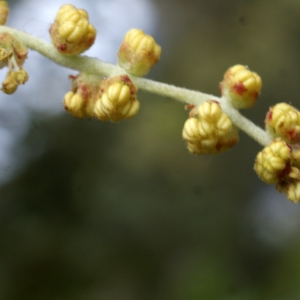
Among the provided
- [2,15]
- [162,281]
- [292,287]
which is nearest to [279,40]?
[292,287]

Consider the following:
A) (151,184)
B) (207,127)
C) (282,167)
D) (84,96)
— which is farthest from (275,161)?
(151,184)

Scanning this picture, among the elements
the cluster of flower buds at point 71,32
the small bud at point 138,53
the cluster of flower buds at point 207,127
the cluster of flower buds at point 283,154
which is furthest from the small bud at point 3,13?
the cluster of flower buds at point 283,154

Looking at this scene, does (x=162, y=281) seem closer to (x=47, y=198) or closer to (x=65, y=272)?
(x=65, y=272)

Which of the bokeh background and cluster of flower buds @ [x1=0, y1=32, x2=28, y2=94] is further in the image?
the bokeh background

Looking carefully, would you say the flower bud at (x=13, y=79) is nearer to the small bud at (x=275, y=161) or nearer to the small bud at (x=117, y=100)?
the small bud at (x=117, y=100)

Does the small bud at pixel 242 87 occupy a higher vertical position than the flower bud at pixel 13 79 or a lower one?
higher

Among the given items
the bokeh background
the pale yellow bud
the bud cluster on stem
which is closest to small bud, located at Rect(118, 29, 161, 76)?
the bud cluster on stem

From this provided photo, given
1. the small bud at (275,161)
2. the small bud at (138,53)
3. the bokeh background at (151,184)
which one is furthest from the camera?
the bokeh background at (151,184)

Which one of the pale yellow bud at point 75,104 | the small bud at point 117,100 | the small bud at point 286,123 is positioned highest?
the small bud at point 286,123

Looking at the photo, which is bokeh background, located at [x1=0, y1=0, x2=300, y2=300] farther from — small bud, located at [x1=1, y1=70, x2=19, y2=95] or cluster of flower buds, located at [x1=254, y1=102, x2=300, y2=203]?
cluster of flower buds, located at [x1=254, y1=102, x2=300, y2=203]
